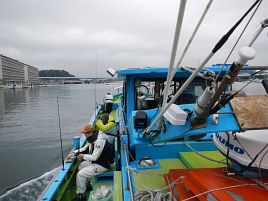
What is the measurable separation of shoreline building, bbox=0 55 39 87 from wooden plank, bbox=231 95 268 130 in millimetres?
108221

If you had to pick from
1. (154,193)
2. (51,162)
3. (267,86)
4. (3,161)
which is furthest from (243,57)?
(3,161)

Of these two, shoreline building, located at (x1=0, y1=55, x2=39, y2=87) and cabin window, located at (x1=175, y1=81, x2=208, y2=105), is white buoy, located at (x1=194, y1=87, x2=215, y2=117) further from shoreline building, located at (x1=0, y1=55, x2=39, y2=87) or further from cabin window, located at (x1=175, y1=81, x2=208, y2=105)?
shoreline building, located at (x1=0, y1=55, x2=39, y2=87)

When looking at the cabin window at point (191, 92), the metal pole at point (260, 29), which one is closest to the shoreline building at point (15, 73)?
the cabin window at point (191, 92)

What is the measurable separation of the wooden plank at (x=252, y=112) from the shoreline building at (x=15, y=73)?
4261 inches

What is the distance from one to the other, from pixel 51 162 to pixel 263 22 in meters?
10.8

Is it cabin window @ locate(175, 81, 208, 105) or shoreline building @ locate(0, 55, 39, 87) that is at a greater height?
shoreline building @ locate(0, 55, 39, 87)

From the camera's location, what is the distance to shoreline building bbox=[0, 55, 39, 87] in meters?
105

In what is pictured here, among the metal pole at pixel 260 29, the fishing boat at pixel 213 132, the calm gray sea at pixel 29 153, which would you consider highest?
the metal pole at pixel 260 29

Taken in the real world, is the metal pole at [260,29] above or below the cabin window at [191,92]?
above

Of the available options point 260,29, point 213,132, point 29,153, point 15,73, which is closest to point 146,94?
point 213,132

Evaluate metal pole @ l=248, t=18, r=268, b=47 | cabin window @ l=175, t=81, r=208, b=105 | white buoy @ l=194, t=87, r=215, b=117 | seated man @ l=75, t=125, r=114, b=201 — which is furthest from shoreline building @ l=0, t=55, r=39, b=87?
metal pole @ l=248, t=18, r=268, b=47

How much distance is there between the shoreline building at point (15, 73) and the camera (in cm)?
10454

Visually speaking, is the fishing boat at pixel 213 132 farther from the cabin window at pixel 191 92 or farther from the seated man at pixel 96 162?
the cabin window at pixel 191 92

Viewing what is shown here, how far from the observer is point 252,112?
2180mm
